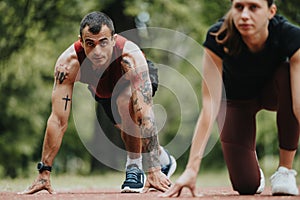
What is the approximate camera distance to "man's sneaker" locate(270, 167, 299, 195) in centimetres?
475

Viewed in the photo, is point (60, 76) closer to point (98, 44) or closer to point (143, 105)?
point (98, 44)

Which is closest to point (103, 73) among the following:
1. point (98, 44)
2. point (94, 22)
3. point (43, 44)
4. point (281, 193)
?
point (98, 44)

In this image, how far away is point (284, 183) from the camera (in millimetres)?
4766

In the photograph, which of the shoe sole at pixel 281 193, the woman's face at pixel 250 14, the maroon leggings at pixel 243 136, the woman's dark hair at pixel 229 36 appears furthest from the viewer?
the maroon leggings at pixel 243 136

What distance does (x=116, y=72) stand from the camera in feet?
20.2

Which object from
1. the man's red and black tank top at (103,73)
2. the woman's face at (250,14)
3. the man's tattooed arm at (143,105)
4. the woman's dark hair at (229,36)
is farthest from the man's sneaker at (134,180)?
the woman's face at (250,14)

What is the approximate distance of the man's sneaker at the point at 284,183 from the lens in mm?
4746

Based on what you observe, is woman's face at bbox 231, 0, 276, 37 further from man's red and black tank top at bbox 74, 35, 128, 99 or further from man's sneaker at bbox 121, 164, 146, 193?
man's sneaker at bbox 121, 164, 146, 193

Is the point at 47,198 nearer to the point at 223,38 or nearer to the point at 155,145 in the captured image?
the point at 155,145

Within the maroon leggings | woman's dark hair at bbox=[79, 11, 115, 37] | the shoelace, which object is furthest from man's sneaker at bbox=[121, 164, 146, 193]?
woman's dark hair at bbox=[79, 11, 115, 37]

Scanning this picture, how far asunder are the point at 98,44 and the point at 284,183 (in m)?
2.04

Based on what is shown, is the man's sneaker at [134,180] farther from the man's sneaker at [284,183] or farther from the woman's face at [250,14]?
the woman's face at [250,14]

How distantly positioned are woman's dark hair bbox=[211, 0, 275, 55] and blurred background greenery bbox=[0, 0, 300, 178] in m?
9.98

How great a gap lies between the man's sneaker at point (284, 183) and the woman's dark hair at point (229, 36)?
0.96 m
